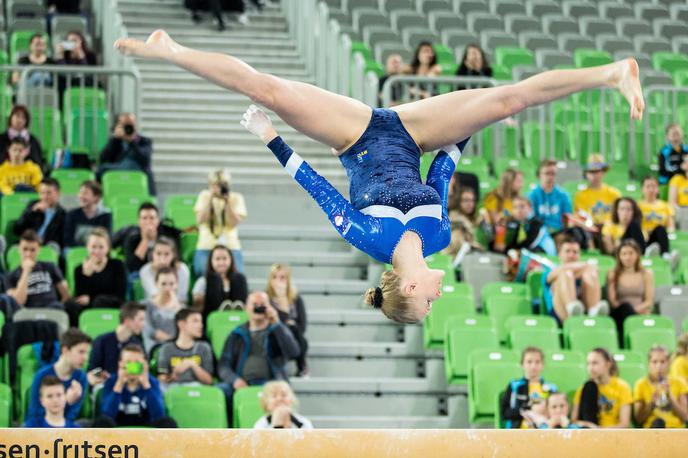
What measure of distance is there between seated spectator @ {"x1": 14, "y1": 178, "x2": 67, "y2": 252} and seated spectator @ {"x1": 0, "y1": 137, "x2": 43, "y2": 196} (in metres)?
0.62

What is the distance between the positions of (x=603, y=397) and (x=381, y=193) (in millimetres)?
4074

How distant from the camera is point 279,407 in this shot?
31.2ft

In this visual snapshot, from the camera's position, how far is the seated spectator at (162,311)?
34.4 feet

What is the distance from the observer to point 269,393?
31.6 ft

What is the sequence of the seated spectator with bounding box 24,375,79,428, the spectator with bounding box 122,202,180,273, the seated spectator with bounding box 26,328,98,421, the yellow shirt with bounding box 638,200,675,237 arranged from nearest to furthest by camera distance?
the seated spectator with bounding box 24,375,79,428, the seated spectator with bounding box 26,328,98,421, the spectator with bounding box 122,202,180,273, the yellow shirt with bounding box 638,200,675,237

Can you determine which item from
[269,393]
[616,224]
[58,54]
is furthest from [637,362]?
[58,54]

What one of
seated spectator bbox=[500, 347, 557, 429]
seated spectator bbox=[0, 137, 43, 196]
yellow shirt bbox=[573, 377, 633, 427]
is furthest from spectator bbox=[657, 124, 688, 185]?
seated spectator bbox=[0, 137, 43, 196]

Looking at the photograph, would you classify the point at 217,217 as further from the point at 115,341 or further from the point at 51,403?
the point at 51,403

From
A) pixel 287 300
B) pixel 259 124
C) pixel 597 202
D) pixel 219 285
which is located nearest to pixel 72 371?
pixel 219 285

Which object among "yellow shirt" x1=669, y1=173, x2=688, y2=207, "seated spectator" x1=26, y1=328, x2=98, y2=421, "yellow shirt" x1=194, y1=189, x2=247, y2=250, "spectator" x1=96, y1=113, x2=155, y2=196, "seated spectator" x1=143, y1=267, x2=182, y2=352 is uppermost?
"spectator" x1=96, y1=113, x2=155, y2=196

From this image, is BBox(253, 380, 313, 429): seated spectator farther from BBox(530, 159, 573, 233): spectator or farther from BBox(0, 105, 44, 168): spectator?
BBox(0, 105, 44, 168): spectator

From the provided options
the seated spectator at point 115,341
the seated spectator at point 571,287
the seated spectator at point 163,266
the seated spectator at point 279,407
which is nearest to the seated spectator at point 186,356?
the seated spectator at point 115,341

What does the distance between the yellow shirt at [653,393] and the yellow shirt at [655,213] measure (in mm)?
2455

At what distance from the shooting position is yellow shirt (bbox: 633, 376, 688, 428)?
10219mm
